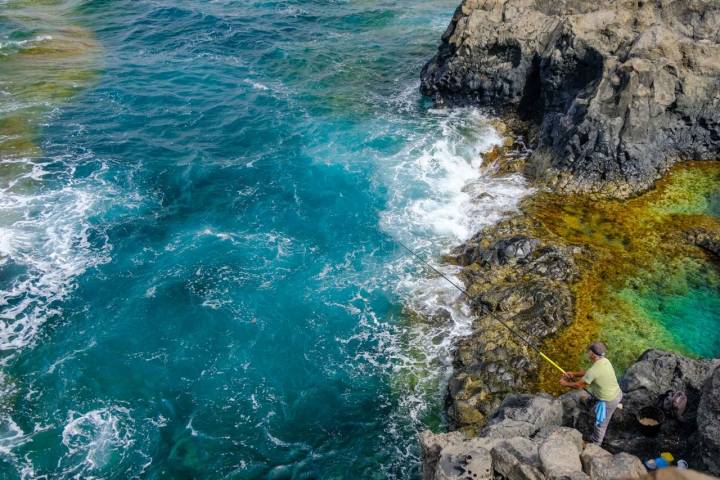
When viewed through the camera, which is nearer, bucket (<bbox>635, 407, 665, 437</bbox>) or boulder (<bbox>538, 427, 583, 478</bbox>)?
boulder (<bbox>538, 427, 583, 478</bbox>)

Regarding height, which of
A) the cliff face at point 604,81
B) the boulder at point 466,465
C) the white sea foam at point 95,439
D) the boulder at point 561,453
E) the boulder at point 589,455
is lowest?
the white sea foam at point 95,439

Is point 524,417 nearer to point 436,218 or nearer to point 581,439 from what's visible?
point 581,439

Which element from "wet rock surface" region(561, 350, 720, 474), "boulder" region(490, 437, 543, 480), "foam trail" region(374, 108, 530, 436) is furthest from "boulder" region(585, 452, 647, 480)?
"foam trail" region(374, 108, 530, 436)

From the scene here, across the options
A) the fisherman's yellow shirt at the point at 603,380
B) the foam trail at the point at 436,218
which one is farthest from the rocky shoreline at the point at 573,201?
the fisherman's yellow shirt at the point at 603,380

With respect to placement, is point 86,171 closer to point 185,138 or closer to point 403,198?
point 185,138

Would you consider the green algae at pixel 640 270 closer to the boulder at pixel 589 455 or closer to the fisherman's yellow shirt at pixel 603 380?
the fisherman's yellow shirt at pixel 603 380

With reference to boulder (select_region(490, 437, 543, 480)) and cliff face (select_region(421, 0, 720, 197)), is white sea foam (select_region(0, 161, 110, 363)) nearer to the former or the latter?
boulder (select_region(490, 437, 543, 480))
